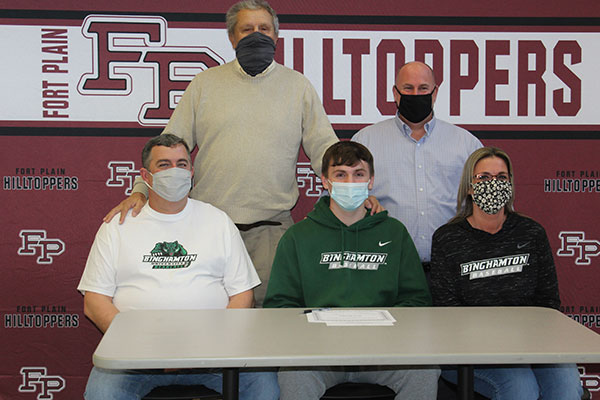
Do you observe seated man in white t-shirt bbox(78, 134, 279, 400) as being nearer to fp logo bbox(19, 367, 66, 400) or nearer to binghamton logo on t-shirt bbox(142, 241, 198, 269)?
binghamton logo on t-shirt bbox(142, 241, 198, 269)

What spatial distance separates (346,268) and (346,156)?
1.56ft

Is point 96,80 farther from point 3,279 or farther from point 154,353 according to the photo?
point 154,353

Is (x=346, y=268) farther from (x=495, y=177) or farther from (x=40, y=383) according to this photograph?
(x=40, y=383)

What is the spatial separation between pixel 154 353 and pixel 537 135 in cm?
282

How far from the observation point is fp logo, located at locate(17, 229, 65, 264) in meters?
3.40

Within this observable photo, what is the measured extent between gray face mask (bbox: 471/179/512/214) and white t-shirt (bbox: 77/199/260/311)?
3.41ft

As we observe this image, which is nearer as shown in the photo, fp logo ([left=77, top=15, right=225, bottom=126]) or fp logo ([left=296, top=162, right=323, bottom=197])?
fp logo ([left=77, top=15, right=225, bottom=126])

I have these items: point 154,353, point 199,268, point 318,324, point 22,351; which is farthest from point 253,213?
point 22,351

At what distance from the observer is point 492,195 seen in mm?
2432

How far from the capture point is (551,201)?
11.5 ft

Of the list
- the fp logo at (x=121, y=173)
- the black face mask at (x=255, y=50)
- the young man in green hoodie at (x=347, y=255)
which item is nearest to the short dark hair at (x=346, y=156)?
the young man in green hoodie at (x=347, y=255)

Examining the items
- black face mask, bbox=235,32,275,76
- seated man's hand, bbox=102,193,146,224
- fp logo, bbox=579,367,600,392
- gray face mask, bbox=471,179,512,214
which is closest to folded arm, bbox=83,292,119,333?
seated man's hand, bbox=102,193,146,224

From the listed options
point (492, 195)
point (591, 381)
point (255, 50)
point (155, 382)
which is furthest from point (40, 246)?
point (591, 381)

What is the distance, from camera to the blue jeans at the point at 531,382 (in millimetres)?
2081
